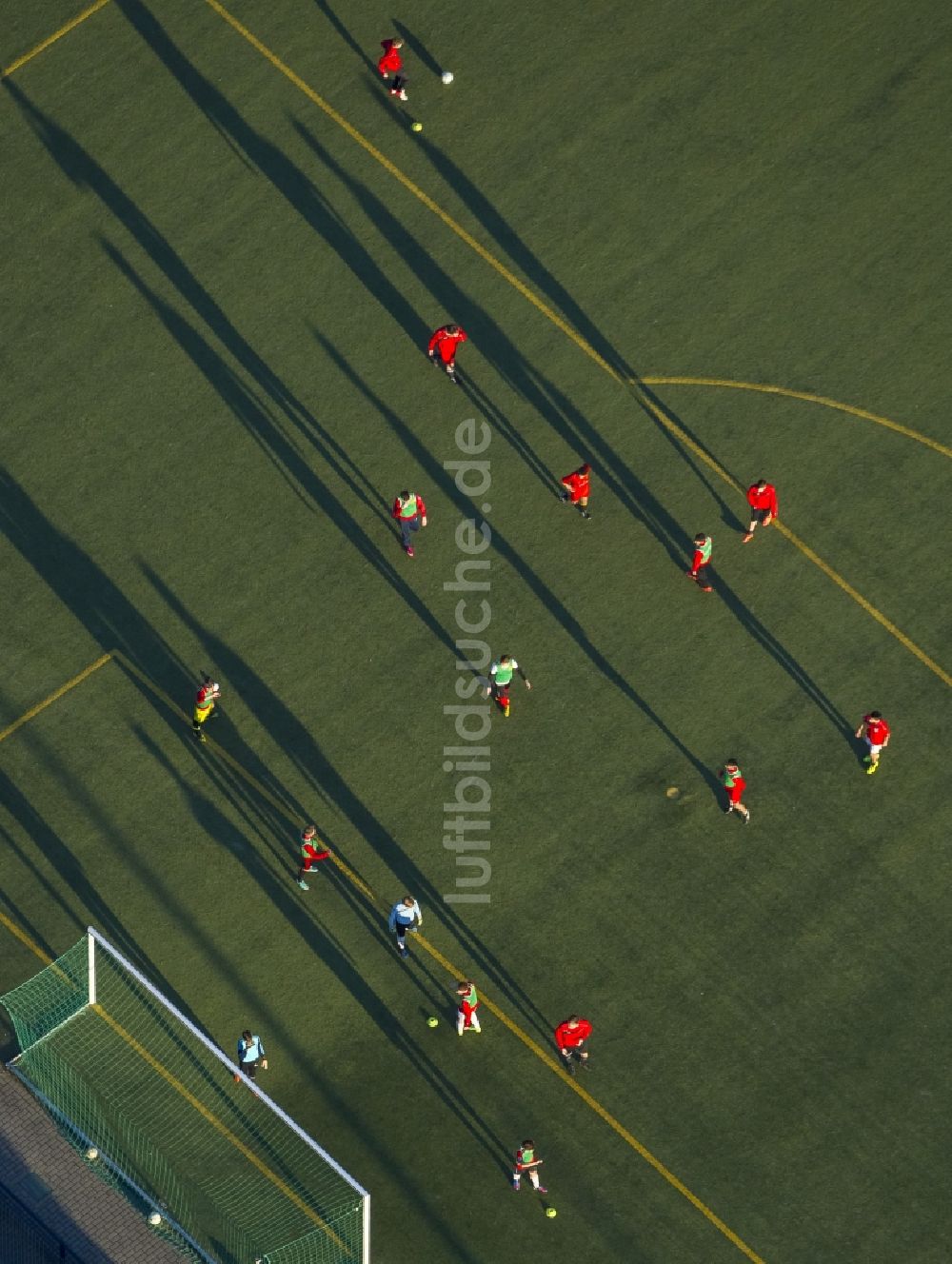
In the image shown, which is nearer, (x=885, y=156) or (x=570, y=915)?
(x=570, y=915)

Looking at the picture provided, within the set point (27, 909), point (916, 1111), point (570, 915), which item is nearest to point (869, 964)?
point (916, 1111)

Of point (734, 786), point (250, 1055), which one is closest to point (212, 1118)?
point (250, 1055)

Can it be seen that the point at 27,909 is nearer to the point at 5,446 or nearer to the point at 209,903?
the point at 209,903

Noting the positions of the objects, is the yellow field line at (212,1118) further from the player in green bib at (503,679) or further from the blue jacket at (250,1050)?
the player in green bib at (503,679)

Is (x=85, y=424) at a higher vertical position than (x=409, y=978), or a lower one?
higher

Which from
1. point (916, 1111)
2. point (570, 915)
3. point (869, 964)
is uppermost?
point (570, 915)

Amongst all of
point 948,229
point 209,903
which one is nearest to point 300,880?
point 209,903

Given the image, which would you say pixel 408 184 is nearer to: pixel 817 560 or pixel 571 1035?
pixel 817 560
